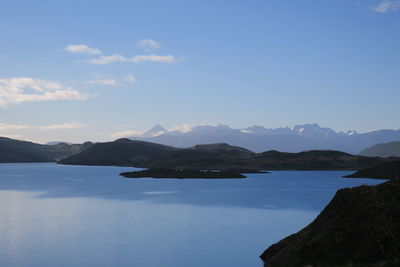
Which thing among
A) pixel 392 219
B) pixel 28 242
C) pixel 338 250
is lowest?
pixel 28 242

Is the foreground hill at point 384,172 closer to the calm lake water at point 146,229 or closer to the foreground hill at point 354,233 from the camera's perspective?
the calm lake water at point 146,229

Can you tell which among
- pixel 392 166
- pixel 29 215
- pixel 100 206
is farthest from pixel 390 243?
pixel 392 166

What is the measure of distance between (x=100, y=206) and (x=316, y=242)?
69.2 metres

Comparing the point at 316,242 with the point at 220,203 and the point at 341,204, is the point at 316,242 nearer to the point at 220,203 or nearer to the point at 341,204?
the point at 341,204

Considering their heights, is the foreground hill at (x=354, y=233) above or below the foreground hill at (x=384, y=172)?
below

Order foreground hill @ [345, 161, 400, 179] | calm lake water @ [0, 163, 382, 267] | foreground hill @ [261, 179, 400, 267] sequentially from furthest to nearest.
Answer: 1. foreground hill @ [345, 161, 400, 179]
2. calm lake water @ [0, 163, 382, 267]
3. foreground hill @ [261, 179, 400, 267]

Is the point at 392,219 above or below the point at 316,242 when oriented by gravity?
above

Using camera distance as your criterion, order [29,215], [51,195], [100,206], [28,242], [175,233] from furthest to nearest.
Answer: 1. [51,195]
2. [100,206]
3. [29,215]
4. [175,233]
5. [28,242]

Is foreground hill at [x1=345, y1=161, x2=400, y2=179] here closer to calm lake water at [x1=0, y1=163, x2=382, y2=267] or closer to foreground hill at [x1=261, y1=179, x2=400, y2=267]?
calm lake water at [x1=0, y1=163, x2=382, y2=267]

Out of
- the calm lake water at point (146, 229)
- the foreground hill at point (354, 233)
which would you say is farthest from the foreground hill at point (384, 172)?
the foreground hill at point (354, 233)

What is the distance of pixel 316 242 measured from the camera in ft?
107

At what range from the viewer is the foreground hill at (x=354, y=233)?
2972 cm

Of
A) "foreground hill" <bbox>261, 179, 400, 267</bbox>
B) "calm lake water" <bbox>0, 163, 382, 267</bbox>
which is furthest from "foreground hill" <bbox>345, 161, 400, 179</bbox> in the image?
"foreground hill" <bbox>261, 179, 400, 267</bbox>

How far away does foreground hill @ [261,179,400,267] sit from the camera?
97.5ft
